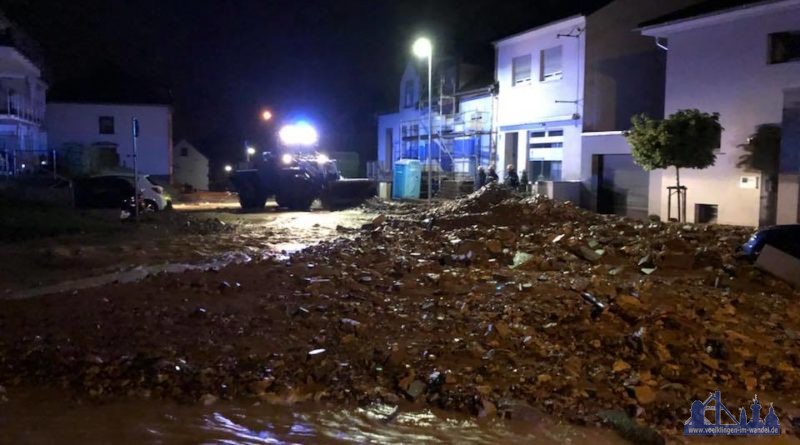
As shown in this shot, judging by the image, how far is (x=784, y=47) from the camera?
18125 millimetres

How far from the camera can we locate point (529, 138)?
95.0 ft

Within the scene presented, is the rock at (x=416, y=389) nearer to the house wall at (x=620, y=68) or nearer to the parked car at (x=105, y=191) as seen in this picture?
the parked car at (x=105, y=191)

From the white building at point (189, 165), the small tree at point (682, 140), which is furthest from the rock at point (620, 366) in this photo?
the white building at point (189, 165)

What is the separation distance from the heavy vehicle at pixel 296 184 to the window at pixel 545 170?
6.59 m

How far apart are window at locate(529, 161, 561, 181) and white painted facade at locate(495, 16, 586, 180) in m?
0.21

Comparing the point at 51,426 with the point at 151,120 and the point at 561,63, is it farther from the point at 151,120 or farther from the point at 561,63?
the point at 151,120

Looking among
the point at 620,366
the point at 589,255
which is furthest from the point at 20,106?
the point at 620,366

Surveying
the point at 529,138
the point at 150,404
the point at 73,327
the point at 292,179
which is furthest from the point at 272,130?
the point at 150,404

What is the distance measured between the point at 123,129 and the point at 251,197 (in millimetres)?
22621

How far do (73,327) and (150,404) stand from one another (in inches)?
100

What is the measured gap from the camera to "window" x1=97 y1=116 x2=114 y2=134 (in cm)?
4631

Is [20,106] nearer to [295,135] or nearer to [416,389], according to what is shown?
[295,135]

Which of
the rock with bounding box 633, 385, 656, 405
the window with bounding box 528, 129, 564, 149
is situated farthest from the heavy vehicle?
the rock with bounding box 633, 385, 656, 405

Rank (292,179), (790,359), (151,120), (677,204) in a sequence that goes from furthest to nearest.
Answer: (151,120)
(292,179)
(677,204)
(790,359)
